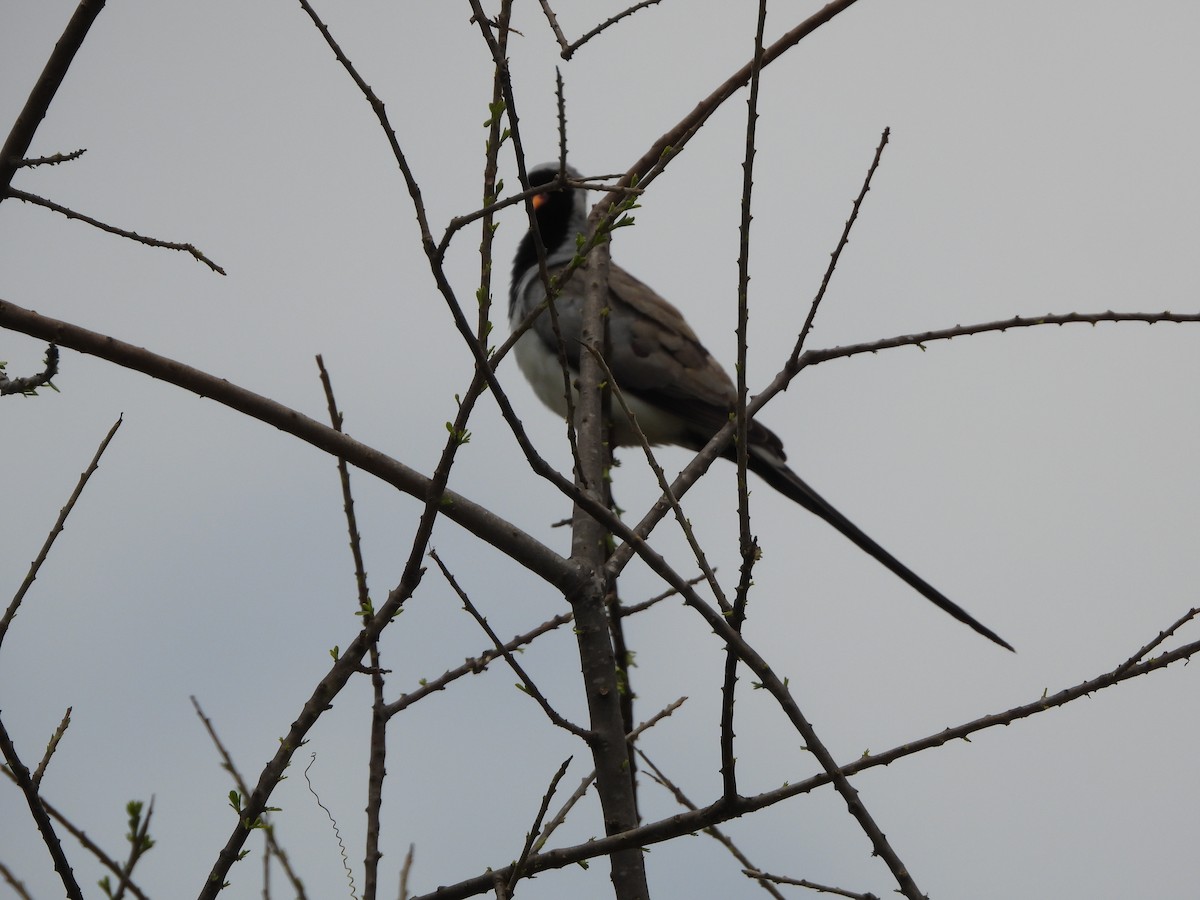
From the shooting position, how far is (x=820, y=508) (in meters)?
5.21

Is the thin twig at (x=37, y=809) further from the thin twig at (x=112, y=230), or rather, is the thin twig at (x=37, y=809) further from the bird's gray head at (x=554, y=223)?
the bird's gray head at (x=554, y=223)

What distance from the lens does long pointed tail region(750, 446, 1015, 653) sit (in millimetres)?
4355

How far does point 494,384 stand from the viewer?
1.82 m

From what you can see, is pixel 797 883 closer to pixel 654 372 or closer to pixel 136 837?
pixel 136 837

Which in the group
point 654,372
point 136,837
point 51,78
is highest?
point 654,372

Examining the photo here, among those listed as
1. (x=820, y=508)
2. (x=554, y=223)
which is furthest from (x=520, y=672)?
(x=554, y=223)

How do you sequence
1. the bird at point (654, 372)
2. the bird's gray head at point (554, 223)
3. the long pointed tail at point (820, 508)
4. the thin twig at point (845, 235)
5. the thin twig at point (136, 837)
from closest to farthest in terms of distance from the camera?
1. the thin twig at point (136, 837)
2. the thin twig at point (845, 235)
3. the long pointed tail at point (820, 508)
4. the bird at point (654, 372)
5. the bird's gray head at point (554, 223)

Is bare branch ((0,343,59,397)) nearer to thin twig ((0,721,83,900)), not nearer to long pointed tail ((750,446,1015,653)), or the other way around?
thin twig ((0,721,83,900))

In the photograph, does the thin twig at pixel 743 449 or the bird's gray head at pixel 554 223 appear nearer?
the thin twig at pixel 743 449

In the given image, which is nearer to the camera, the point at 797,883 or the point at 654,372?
the point at 797,883

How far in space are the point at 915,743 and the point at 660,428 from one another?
3.92 m

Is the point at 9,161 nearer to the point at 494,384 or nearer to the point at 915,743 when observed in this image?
the point at 494,384

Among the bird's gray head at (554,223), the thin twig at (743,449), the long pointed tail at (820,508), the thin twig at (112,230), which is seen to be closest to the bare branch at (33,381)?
the thin twig at (112,230)

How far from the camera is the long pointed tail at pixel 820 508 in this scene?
4.36 metres
